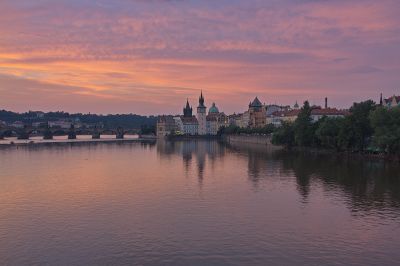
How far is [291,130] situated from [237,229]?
277ft

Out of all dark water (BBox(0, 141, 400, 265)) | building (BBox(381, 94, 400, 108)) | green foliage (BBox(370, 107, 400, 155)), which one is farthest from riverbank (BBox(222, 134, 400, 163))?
building (BBox(381, 94, 400, 108))

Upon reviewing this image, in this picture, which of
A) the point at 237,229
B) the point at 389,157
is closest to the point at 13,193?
the point at 237,229

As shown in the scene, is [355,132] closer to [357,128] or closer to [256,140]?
[357,128]

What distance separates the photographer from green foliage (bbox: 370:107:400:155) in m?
67.4

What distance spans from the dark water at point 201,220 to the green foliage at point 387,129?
10768 millimetres

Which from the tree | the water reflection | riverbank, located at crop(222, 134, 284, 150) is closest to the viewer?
the water reflection

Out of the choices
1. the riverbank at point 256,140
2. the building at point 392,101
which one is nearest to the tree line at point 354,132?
the riverbank at point 256,140

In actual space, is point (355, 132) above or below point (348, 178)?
above

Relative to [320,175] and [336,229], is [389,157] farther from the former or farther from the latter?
[336,229]

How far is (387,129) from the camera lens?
6919 centimetres

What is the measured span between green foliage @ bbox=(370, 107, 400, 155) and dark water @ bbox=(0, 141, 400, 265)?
1077 centimetres

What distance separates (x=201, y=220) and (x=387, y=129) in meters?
46.9

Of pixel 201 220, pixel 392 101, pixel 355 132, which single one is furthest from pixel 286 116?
pixel 201 220

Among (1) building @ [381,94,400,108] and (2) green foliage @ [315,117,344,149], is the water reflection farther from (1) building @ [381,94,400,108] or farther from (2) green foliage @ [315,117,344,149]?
(1) building @ [381,94,400,108]
